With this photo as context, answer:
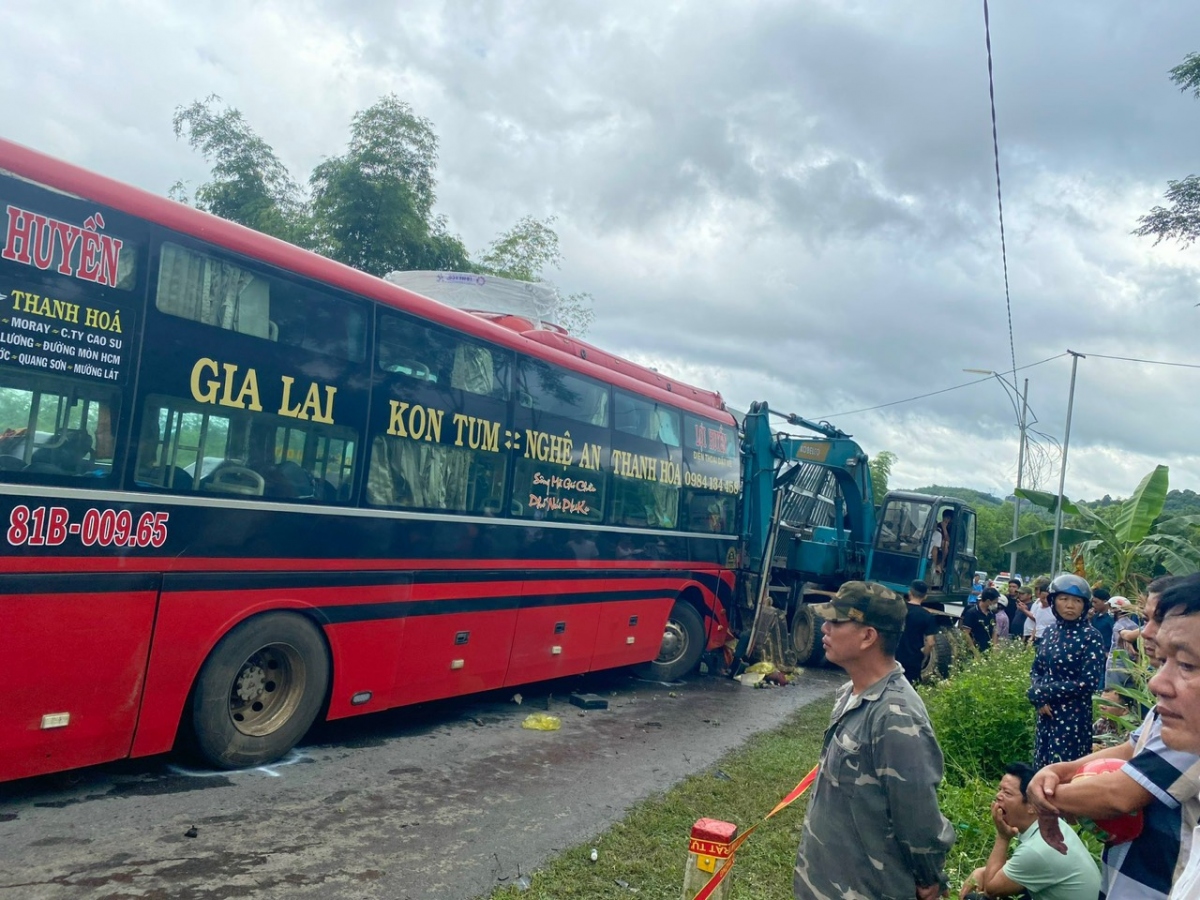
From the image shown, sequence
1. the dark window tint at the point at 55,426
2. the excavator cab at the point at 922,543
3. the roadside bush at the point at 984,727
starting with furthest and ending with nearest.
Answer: the excavator cab at the point at 922,543 < the roadside bush at the point at 984,727 < the dark window tint at the point at 55,426

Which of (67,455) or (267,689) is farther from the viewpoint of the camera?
→ (267,689)

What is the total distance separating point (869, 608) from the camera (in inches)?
120

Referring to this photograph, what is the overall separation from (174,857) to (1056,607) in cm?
546

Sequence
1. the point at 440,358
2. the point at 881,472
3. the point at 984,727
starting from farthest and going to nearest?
the point at 881,472 → the point at 440,358 → the point at 984,727

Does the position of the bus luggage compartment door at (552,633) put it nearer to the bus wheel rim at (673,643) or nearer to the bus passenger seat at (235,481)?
the bus wheel rim at (673,643)

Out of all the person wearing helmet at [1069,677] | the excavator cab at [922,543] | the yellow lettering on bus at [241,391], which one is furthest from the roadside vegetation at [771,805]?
the excavator cab at [922,543]

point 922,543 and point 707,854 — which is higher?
point 922,543

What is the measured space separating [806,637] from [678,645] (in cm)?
358

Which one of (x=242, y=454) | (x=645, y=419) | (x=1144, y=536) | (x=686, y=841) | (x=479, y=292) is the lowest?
(x=686, y=841)

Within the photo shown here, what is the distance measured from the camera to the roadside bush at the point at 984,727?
23.0 feet

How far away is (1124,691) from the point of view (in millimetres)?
4883

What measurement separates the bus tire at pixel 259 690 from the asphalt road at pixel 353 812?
0.62 feet

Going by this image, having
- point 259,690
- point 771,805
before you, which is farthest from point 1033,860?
point 259,690

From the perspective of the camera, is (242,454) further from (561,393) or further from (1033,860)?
(1033,860)
